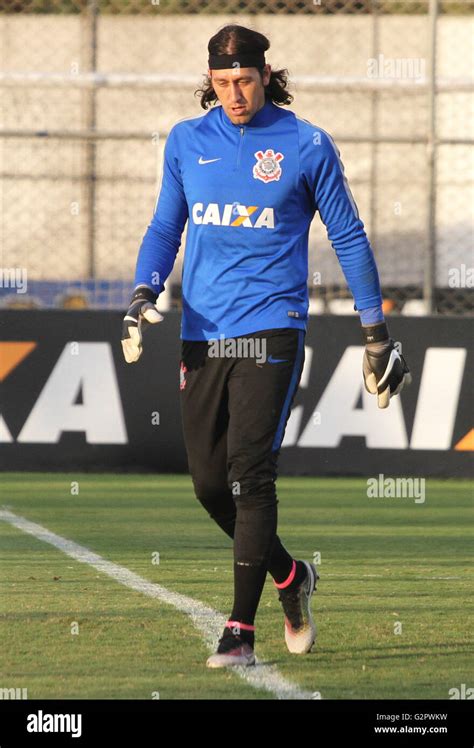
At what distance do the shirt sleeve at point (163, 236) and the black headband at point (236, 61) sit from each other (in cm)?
39

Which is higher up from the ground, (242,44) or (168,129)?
(168,129)

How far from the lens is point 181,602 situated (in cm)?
699

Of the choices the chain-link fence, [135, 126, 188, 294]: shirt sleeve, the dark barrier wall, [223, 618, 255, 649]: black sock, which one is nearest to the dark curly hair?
[135, 126, 188, 294]: shirt sleeve

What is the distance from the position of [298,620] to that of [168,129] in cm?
831

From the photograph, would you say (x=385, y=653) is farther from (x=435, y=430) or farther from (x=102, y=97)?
(x=102, y=97)

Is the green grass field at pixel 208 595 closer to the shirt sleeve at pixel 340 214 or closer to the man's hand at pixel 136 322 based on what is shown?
the man's hand at pixel 136 322

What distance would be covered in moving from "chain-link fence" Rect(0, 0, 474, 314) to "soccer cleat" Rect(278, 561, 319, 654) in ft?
22.9

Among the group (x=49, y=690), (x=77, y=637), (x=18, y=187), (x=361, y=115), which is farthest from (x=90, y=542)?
(x=361, y=115)

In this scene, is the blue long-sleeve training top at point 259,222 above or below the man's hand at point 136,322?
above

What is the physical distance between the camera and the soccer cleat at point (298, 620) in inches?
233

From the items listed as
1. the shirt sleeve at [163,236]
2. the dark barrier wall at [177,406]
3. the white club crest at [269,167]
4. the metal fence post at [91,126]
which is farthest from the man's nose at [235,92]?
the metal fence post at [91,126]
